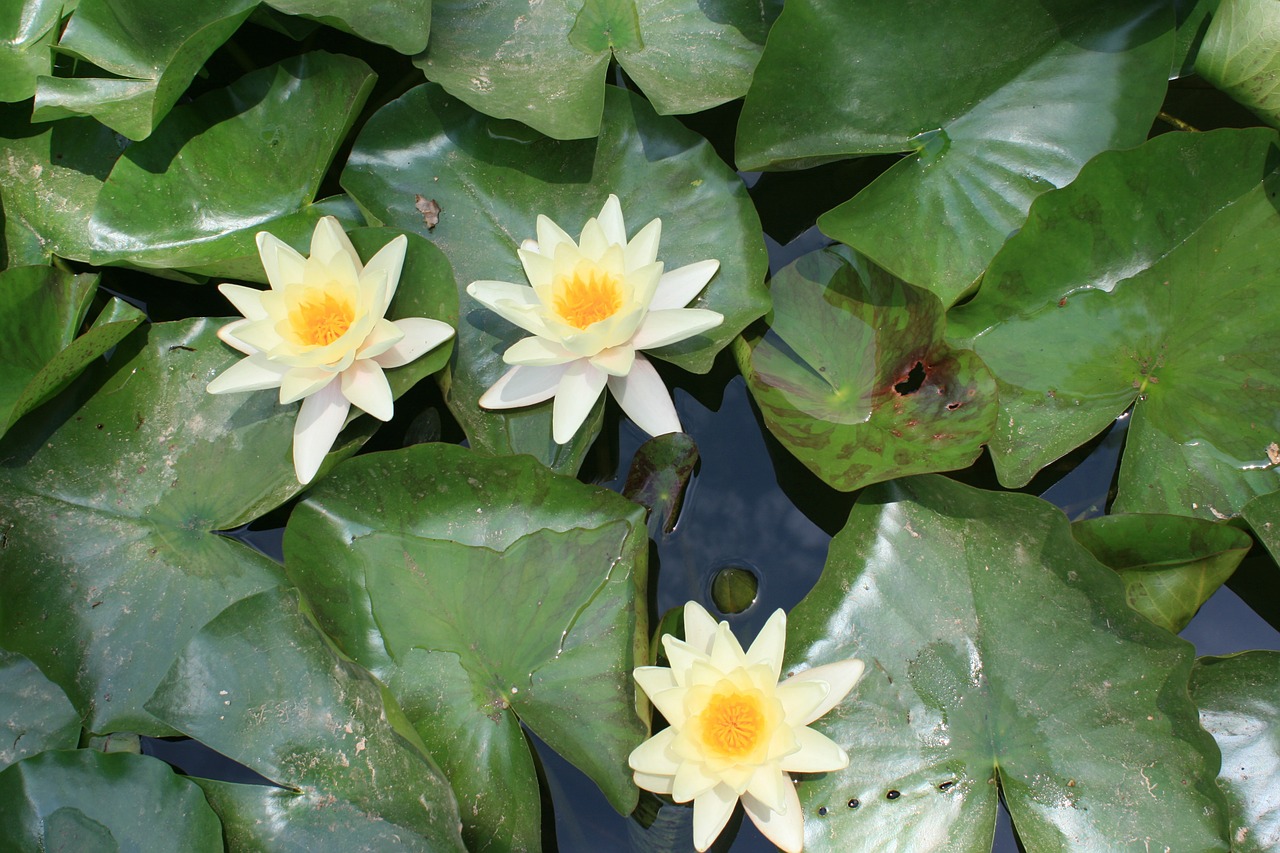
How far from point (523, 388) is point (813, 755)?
102 cm

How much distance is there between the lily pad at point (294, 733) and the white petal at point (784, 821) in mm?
624

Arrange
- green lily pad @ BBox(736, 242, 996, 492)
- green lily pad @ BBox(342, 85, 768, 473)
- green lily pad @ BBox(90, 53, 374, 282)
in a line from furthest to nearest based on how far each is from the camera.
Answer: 1. green lily pad @ BBox(90, 53, 374, 282)
2. green lily pad @ BBox(342, 85, 768, 473)
3. green lily pad @ BBox(736, 242, 996, 492)

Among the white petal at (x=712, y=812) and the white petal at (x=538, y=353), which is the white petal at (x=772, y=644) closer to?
the white petal at (x=712, y=812)

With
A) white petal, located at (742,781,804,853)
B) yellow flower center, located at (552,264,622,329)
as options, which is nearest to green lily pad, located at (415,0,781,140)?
yellow flower center, located at (552,264,622,329)

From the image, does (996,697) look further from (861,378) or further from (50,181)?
(50,181)

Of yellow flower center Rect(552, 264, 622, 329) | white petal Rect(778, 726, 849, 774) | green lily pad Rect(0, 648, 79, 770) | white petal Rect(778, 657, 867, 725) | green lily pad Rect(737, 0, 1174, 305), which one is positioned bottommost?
green lily pad Rect(0, 648, 79, 770)

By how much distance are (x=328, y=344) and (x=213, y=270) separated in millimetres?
418

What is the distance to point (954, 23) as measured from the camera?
2.00 meters

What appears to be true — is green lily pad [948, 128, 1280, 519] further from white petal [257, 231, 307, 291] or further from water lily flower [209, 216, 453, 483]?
white petal [257, 231, 307, 291]

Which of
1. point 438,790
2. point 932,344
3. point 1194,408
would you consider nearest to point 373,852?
point 438,790

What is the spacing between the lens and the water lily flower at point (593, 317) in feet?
6.18

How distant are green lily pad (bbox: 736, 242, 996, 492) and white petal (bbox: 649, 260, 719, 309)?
A: 19 centimetres

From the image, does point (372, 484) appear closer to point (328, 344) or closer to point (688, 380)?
point (328, 344)

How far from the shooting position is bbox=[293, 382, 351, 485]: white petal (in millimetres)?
1967
